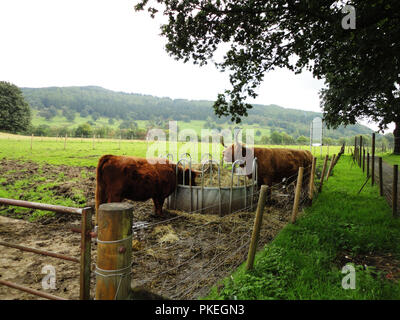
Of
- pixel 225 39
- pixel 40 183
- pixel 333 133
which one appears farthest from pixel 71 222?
pixel 333 133

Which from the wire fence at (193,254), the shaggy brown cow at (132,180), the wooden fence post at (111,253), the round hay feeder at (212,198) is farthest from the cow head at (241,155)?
the wooden fence post at (111,253)

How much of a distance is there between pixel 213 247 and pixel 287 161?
493cm

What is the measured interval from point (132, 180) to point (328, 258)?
158 inches

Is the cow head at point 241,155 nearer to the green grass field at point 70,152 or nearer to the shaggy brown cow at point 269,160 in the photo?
the shaggy brown cow at point 269,160

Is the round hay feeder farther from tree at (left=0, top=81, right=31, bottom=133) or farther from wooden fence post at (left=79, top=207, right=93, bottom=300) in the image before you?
tree at (left=0, top=81, right=31, bottom=133)

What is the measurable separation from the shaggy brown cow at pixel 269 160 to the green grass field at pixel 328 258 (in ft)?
6.80

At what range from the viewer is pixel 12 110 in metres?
55.8

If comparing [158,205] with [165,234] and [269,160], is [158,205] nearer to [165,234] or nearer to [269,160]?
[165,234]

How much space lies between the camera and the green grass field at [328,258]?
2482 millimetres

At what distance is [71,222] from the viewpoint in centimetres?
570

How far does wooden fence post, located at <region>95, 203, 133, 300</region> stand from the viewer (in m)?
1.75

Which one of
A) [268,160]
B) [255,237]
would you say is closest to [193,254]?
[255,237]

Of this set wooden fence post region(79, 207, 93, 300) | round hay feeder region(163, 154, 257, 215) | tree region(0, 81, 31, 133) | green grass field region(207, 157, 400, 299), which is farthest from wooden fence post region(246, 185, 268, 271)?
tree region(0, 81, 31, 133)

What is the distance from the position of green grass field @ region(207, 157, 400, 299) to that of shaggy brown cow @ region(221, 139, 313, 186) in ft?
6.80
